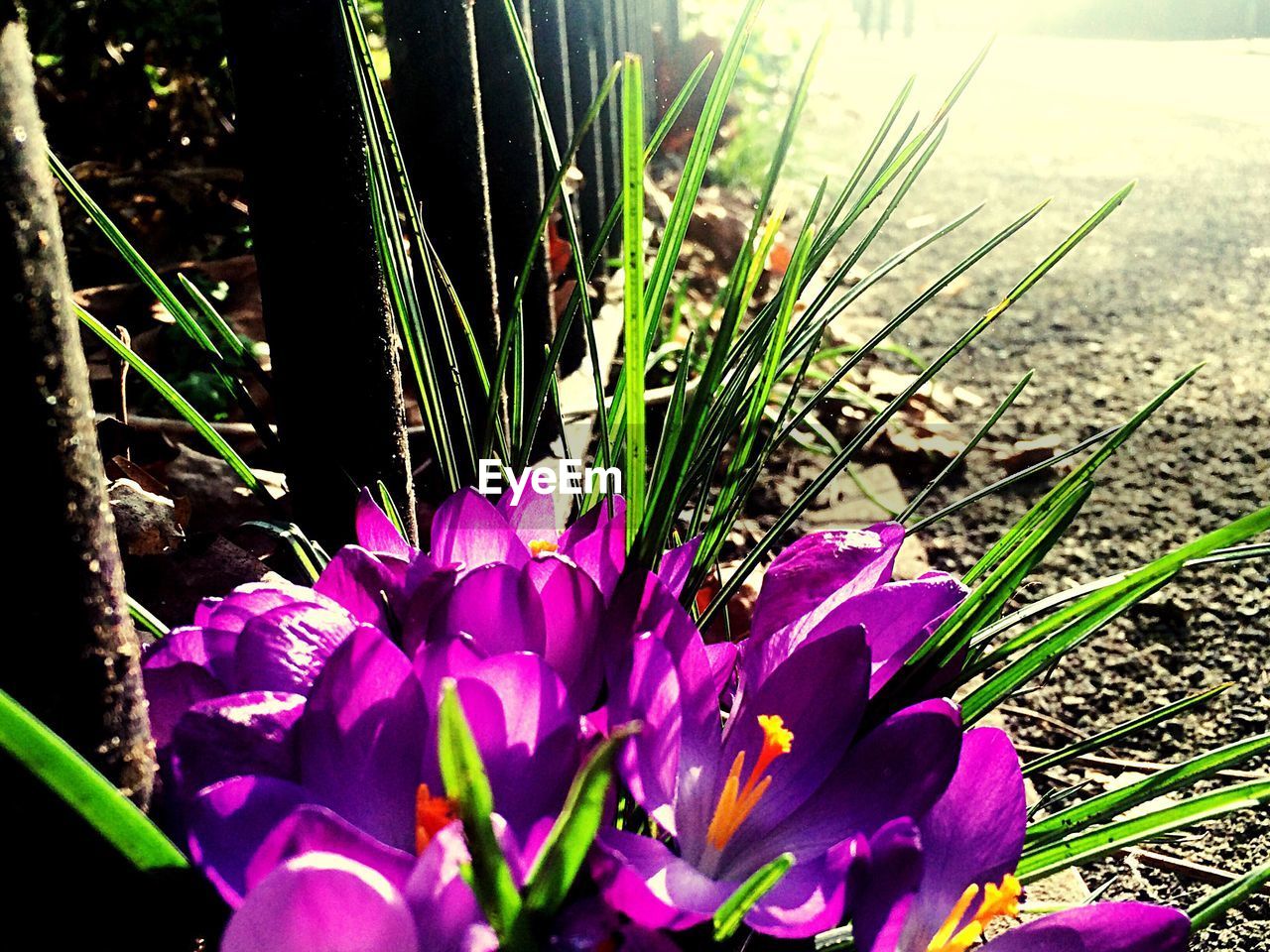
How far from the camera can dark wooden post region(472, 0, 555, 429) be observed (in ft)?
4.74

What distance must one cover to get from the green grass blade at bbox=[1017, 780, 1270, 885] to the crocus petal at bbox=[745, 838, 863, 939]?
0.12 metres

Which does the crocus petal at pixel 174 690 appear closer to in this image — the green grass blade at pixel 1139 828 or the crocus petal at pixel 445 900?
the crocus petal at pixel 445 900

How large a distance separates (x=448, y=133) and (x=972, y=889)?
3.00 ft

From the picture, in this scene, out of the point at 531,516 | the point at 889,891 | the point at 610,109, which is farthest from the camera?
→ the point at 610,109

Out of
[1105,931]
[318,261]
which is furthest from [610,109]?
[1105,931]

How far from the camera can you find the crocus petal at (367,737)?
1.52 feet

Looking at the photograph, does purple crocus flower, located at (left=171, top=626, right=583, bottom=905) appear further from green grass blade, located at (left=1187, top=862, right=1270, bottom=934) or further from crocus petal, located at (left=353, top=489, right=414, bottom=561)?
green grass blade, located at (left=1187, top=862, right=1270, bottom=934)

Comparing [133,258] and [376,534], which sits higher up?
[133,258]

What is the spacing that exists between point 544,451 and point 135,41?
1.20m

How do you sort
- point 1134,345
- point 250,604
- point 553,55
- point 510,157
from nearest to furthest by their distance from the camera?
point 250,604 → point 510,157 → point 553,55 → point 1134,345

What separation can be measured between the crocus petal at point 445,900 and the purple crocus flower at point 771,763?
0.28 ft

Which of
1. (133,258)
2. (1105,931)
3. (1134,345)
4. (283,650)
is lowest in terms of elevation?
(1134,345)

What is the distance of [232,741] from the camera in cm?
48

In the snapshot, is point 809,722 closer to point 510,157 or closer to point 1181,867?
point 1181,867
